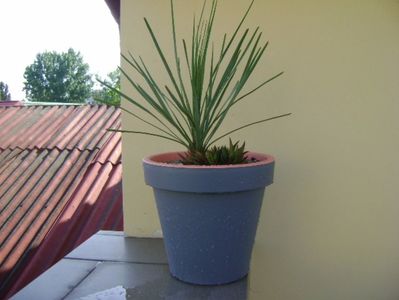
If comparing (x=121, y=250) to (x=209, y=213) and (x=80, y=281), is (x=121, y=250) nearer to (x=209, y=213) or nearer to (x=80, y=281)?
(x=80, y=281)

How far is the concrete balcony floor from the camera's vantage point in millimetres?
971

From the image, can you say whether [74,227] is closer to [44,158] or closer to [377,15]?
[44,158]

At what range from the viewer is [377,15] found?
118 cm

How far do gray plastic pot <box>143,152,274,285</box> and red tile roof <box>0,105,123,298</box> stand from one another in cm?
126

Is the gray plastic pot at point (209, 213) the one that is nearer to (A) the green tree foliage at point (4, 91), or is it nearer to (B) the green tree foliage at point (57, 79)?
(A) the green tree foliage at point (4, 91)

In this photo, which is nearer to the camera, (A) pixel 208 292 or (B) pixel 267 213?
(A) pixel 208 292

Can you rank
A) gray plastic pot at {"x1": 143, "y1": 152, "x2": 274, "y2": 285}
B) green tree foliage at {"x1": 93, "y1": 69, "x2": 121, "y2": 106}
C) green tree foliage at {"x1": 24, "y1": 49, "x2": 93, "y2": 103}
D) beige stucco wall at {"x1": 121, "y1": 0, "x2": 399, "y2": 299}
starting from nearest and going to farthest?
1. gray plastic pot at {"x1": 143, "y1": 152, "x2": 274, "y2": 285}
2. green tree foliage at {"x1": 93, "y1": 69, "x2": 121, "y2": 106}
3. beige stucco wall at {"x1": 121, "y1": 0, "x2": 399, "y2": 299}
4. green tree foliage at {"x1": 24, "y1": 49, "x2": 93, "y2": 103}

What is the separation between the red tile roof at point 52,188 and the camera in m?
2.18

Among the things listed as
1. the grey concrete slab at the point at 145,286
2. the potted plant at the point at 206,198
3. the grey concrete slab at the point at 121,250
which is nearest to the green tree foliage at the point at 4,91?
the grey concrete slab at the point at 121,250

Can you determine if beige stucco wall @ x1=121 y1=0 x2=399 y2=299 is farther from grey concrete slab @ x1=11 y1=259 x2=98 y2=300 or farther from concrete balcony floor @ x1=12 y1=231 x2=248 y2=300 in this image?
grey concrete slab @ x1=11 y1=259 x2=98 y2=300

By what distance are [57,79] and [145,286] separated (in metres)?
32.9

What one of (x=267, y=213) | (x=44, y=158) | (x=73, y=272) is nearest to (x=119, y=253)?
(x=73, y=272)

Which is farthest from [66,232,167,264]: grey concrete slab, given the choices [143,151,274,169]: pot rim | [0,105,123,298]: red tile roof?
[0,105,123,298]: red tile roof

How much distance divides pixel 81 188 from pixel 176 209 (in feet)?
6.10
